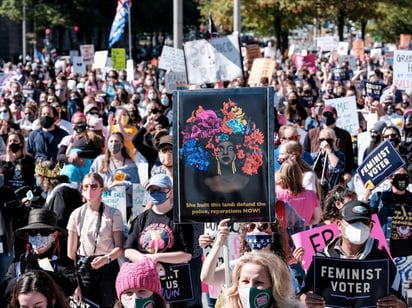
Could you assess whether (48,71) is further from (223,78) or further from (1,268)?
(1,268)

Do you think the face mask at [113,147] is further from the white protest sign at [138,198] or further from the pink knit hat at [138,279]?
the pink knit hat at [138,279]

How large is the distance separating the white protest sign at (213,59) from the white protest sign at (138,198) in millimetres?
5303

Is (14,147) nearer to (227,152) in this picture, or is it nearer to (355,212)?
(227,152)

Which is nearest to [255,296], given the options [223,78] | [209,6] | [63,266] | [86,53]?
[63,266]

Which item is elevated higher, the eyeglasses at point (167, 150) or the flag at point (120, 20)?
the flag at point (120, 20)

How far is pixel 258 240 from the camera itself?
6.42 meters

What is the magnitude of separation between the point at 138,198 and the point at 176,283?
203 cm

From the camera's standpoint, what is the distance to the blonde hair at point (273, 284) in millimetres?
5035

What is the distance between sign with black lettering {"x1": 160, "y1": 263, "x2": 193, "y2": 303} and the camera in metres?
7.49

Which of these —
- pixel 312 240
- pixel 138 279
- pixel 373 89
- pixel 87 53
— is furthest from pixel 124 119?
pixel 87 53

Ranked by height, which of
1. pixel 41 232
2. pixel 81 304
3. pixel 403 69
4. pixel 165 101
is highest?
pixel 403 69

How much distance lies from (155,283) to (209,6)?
52278 millimetres

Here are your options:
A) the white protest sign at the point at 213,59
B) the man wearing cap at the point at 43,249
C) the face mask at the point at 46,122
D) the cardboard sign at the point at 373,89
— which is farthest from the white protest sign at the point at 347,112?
the man wearing cap at the point at 43,249

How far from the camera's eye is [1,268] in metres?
8.79
